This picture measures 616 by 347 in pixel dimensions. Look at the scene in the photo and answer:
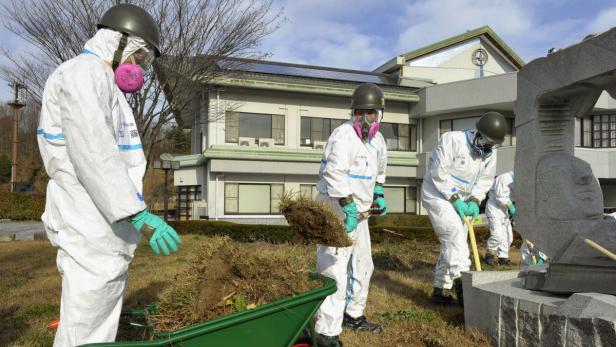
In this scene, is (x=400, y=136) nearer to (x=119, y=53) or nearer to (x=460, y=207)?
(x=460, y=207)

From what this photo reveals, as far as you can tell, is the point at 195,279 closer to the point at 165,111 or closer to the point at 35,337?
the point at 35,337

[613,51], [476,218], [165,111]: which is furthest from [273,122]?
[613,51]

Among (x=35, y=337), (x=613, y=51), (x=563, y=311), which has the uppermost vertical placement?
(x=613, y=51)

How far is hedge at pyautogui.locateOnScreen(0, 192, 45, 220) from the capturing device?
27812mm

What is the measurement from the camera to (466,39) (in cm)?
Answer: 2770

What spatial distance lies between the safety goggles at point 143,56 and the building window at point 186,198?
2040 centimetres

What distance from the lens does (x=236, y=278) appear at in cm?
247

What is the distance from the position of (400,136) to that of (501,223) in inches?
581

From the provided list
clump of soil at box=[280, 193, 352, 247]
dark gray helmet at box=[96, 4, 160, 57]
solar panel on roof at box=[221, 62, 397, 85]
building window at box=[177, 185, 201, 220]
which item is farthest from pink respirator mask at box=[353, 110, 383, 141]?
building window at box=[177, 185, 201, 220]

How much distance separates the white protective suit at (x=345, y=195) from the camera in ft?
13.3

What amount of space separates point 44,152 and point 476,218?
486 centimetres

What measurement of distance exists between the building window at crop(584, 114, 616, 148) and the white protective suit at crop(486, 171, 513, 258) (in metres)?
17.1

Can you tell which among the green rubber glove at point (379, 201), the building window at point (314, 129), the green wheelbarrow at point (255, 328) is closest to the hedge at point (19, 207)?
the building window at point (314, 129)

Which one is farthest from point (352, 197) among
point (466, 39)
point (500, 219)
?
point (466, 39)
